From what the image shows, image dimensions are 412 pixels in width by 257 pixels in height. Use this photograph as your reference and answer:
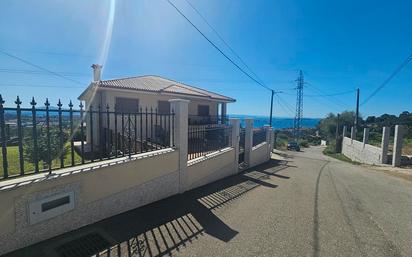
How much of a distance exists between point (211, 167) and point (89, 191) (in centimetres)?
378

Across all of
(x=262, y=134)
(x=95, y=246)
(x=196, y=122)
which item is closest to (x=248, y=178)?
(x=262, y=134)

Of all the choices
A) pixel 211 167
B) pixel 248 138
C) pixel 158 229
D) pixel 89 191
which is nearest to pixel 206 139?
pixel 211 167

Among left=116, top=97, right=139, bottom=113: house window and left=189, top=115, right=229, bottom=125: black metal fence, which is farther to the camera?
left=189, top=115, right=229, bottom=125: black metal fence

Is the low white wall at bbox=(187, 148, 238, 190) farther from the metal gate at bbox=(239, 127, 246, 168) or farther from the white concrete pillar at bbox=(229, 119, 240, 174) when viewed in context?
the metal gate at bbox=(239, 127, 246, 168)

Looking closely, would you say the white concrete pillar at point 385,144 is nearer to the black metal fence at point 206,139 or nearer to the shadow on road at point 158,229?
the black metal fence at point 206,139

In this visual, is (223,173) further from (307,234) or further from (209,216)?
(307,234)

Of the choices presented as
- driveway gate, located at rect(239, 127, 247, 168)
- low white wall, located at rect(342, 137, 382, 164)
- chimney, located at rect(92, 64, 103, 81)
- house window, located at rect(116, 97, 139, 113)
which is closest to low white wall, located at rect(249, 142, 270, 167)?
driveway gate, located at rect(239, 127, 247, 168)

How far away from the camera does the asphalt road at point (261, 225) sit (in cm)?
322

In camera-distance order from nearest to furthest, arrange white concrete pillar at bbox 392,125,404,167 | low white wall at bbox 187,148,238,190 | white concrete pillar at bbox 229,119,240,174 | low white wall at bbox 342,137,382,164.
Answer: low white wall at bbox 187,148,238,190 < white concrete pillar at bbox 229,119,240,174 < white concrete pillar at bbox 392,125,404,167 < low white wall at bbox 342,137,382,164

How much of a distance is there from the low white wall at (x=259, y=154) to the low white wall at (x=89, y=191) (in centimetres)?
540

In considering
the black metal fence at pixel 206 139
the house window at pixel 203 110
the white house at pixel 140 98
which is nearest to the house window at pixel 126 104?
the white house at pixel 140 98

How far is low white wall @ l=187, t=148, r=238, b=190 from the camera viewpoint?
5820mm

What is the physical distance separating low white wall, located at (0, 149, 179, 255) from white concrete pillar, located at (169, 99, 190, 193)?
0.54 ft

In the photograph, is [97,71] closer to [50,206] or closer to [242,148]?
[242,148]
